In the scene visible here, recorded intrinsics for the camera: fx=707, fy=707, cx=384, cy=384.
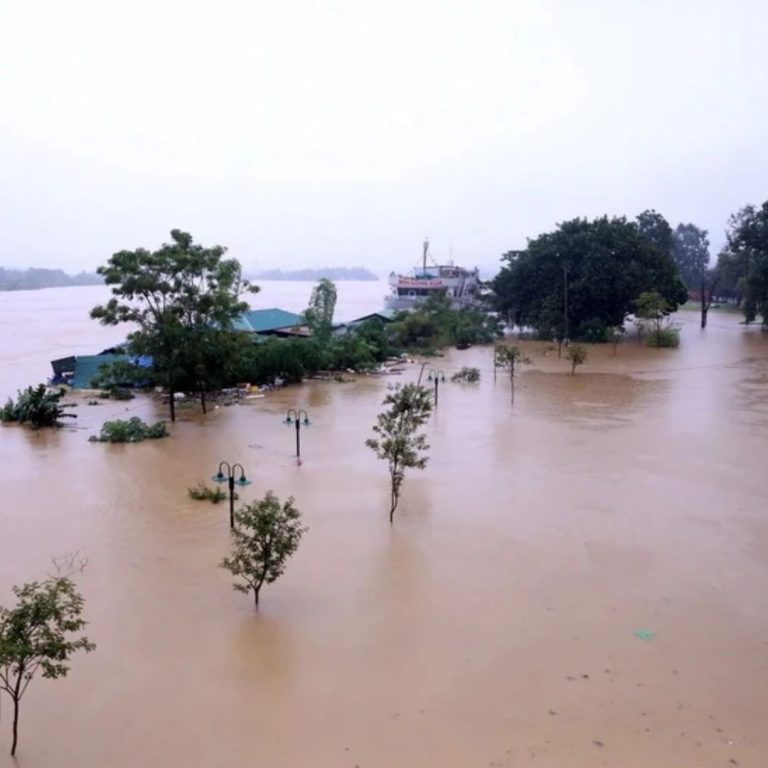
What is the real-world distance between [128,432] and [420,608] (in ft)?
31.0

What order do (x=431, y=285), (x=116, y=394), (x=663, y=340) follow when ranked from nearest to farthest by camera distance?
(x=116, y=394)
(x=663, y=340)
(x=431, y=285)

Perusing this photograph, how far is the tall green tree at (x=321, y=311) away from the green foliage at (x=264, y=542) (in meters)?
18.6

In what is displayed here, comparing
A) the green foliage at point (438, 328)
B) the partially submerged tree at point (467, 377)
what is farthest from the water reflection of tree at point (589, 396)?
the green foliage at point (438, 328)

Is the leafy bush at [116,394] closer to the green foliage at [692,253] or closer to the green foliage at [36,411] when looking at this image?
the green foliage at [36,411]

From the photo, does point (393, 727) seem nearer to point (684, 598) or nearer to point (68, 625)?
point (68, 625)

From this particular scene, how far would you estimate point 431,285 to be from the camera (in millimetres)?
48469

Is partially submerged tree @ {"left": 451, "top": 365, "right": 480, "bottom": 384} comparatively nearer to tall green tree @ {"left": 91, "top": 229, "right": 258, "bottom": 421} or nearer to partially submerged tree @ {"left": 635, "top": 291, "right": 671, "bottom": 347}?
tall green tree @ {"left": 91, "top": 229, "right": 258, "bottom": 421}

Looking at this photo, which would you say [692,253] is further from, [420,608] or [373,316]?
[420,608]

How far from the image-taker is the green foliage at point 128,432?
14367 mm

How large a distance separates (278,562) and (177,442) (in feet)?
27.4

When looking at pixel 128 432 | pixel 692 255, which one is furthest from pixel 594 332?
pixel 692 255

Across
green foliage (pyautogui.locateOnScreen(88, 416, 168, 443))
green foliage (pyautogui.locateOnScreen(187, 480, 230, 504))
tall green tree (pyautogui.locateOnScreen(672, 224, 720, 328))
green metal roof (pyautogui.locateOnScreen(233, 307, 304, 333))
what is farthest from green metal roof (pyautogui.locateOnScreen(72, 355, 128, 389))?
tall green tree (pyautogui.locateOnScreen(672, 224, 720, 328))

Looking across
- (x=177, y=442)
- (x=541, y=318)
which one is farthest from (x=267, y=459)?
(x=541, y=318)

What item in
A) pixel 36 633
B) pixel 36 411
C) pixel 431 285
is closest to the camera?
pixel 36 633
